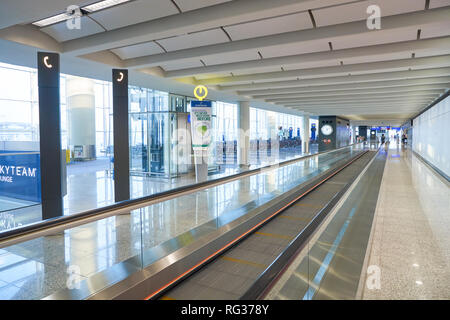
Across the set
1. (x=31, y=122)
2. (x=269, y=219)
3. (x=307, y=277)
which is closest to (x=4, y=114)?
(x=31, y=122)

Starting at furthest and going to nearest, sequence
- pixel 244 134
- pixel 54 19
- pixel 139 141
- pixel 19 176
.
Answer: pixel 244 134, pixel 139 141, pixel 19 176, pixel 54 19

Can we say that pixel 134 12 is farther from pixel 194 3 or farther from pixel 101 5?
pixel 194 3

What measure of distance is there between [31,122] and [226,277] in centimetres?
1516

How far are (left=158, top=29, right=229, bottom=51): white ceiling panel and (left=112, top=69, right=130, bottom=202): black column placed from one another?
4.36 ft

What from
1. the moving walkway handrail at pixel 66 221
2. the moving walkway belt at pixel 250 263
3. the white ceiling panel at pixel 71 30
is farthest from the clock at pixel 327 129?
the moving walkway handrail at pixel 66 221

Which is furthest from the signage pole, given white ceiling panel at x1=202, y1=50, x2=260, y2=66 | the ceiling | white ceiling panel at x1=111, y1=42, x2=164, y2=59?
white ceiling panel at x1=111, y1=42, x2=164, y2=59

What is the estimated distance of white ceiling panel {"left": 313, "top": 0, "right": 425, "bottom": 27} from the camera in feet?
15.8

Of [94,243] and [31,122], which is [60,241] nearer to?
[94,243]

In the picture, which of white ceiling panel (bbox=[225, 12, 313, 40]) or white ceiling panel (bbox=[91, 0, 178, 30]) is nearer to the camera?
white ceiling panel (bbox=[91, 0, 178, 30])

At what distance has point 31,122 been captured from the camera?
15234mm

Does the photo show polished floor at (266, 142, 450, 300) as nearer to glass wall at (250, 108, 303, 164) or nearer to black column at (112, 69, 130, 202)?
black column at (112, 69, 130, 202)

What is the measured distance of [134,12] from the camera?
204 inches

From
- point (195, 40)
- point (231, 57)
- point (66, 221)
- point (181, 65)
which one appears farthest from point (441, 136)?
point (66, 221)

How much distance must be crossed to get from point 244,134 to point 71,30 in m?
11.5
